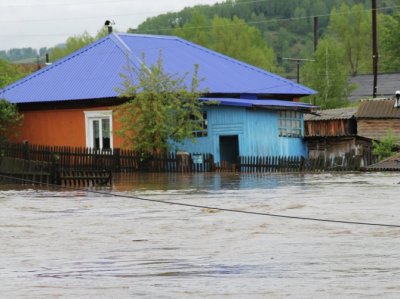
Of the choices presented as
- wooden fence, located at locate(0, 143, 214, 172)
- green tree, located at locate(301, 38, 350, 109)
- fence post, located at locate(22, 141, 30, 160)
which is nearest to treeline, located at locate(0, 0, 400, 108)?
green tree, located at locate(301, 38, 350, 109)

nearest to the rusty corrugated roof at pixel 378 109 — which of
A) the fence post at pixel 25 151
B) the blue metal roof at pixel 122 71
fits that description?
the blue metal roof at pixel 122 71

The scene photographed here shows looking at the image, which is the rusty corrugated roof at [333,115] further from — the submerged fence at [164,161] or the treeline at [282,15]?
the treeline at [282,15]

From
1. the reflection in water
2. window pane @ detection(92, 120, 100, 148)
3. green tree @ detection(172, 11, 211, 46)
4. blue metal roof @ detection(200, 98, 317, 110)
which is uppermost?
green tree @ detection(172, 11, 211, 46)

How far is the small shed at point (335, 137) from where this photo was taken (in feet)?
142

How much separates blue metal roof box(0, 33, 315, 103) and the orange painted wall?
76 cm

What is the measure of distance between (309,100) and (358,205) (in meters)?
50.5

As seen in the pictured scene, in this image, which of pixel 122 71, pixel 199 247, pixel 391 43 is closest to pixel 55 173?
pixel 199 247

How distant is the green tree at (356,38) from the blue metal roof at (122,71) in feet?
207

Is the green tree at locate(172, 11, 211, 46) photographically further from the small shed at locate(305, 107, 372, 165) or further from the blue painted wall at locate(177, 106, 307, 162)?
the blue painted wall at locate(177, 106, 307, 162)

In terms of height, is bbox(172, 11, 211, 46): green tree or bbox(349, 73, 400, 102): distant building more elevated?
bbox(172, 11, 211, 46): green tree

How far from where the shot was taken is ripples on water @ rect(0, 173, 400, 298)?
902 centimetres

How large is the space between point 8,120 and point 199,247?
2898cm

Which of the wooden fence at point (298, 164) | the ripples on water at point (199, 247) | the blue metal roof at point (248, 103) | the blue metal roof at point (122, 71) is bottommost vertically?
the ripples on water at point (199, 247)

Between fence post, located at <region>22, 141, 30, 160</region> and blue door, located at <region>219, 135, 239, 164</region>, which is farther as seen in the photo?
blue door, located at <region>219, 135, 239, 164</region>
